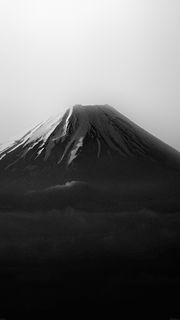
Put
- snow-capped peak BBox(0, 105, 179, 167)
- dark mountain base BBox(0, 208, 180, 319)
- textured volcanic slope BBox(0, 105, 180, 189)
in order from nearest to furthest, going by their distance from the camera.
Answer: dark mountain base BBox(0, 208, 180, 319) → textured volcanic slope BBox(0, 105, 180, 189) → snow-capped peak BBox(0, 105, 179, 167)

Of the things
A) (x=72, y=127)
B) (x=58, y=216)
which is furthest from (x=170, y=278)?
(x=72, y=127)

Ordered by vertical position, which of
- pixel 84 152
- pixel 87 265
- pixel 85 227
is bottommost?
pixel 87 265

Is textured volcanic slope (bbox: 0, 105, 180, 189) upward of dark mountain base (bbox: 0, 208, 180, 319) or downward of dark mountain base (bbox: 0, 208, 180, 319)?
upward

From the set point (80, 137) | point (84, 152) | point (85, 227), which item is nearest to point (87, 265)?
point (85, 227)

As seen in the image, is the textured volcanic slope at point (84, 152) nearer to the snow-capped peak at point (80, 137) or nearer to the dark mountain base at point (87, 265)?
the snow-capped peak at point (80, 137)

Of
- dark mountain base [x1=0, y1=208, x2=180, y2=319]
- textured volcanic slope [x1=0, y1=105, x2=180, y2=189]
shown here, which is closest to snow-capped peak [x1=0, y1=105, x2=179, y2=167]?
textured volcanic slope [x1=0, y1=105, x2=180, y2=189]

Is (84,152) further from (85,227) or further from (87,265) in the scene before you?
(87,265)

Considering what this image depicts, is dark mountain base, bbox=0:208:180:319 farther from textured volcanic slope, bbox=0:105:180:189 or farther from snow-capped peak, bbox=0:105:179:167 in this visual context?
snow-capped peak, bbox=0:105:179:167

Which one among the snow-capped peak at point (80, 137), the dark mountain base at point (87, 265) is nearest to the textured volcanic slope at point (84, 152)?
the snow-capped peak at point (80, 137)
